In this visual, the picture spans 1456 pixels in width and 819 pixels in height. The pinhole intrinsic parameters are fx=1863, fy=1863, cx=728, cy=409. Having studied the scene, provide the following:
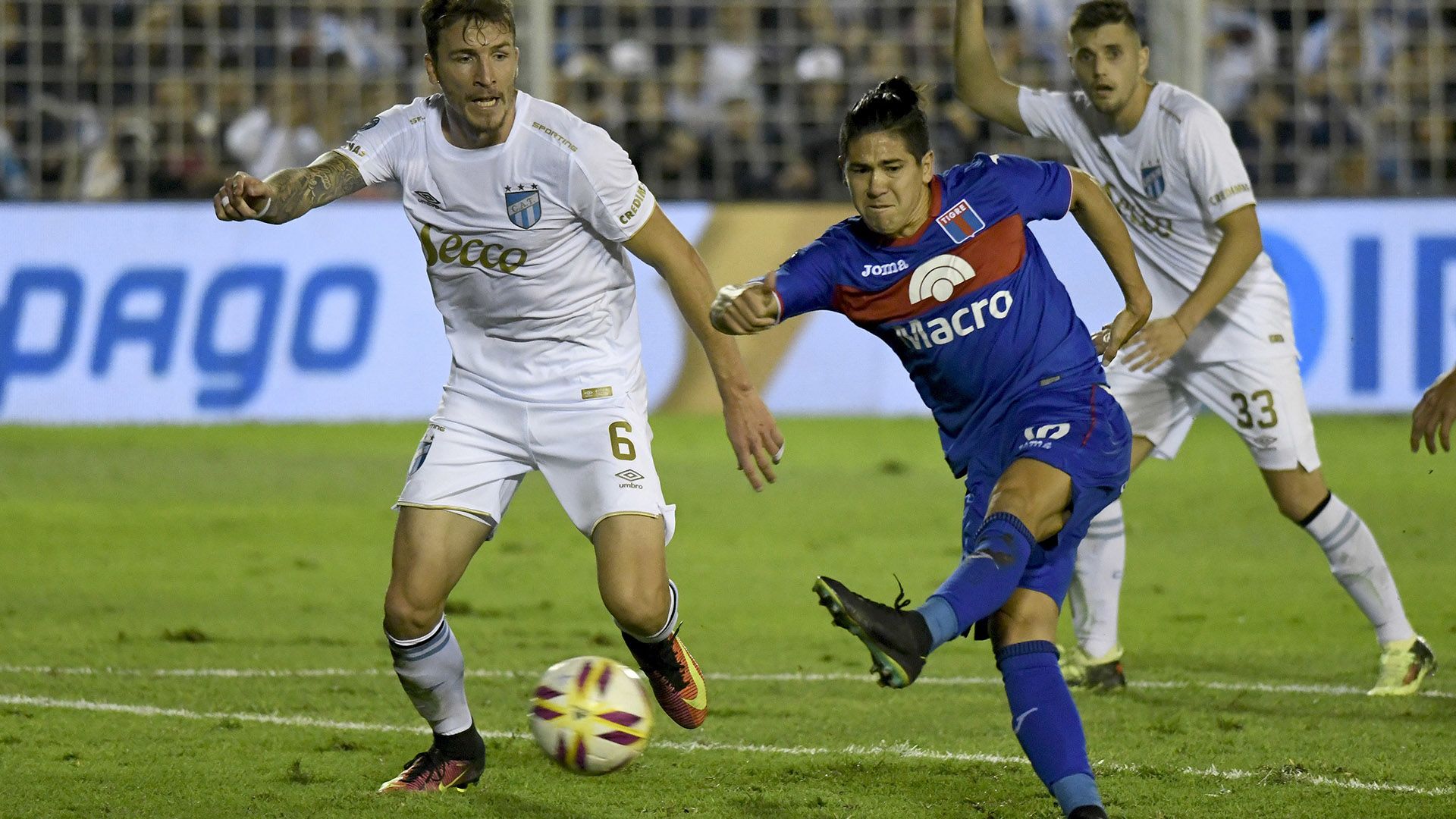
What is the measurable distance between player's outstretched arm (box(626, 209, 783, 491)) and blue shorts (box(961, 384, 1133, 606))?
0.57 metres

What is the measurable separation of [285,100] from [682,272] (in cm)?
959

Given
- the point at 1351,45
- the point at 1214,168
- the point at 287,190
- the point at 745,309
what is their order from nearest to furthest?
the point at 745,309
the point at 287,190
the point at 1214,168
the point at 1351,45

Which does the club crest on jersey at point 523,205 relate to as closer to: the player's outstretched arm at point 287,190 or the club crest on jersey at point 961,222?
the player's outstretched arm at point 287,190

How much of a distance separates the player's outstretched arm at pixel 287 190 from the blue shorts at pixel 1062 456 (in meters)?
1.91

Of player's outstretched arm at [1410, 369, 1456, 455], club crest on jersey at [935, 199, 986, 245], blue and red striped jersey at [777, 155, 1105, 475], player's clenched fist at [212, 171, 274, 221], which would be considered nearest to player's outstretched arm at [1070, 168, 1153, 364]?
blue and red striped jersey at [777, 155, 1105, 475]

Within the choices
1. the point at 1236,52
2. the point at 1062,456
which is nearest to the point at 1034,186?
the point at 1062,456

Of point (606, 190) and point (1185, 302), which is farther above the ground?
point (606, 190)

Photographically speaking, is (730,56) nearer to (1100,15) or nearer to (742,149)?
(742,149)

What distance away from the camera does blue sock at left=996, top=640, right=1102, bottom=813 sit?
427 centimetres

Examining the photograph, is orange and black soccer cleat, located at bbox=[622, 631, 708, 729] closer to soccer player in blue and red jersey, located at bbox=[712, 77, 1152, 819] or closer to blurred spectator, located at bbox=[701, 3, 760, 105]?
soccer player in blue and red jersey, located at bbox=[712, 77, 1152, 819]

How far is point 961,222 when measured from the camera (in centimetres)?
491

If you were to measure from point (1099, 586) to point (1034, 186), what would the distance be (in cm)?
195

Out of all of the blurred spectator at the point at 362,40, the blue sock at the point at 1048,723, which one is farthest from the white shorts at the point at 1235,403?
the blurred spectator at the point at 362,40

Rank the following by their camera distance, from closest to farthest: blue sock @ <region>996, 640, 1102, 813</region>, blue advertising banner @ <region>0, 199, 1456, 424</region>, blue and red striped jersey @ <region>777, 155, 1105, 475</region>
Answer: blue sock @ <region>996, 640, 1102, 813</region> → blue and red striped jersey @ <region>777, 155, 1105, 475</region> → blue advertising banner @ <region>0, 199, 1456, 424</region>
